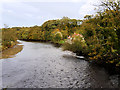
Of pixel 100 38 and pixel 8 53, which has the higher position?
pixel 100 38

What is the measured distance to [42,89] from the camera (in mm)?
4867

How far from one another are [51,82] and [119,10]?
6.21 meters

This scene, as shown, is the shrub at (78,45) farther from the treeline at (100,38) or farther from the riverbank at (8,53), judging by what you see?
the riverbank at (8,53)

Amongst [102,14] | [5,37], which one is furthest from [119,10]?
[5,37]

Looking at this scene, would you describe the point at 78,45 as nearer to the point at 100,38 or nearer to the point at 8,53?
the point at 100,38

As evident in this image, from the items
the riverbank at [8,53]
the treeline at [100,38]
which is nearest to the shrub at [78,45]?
the treeline at [100,38]

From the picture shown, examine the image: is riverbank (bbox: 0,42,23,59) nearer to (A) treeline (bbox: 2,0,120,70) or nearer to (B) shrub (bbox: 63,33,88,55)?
(A) treeline (bbox: 2,0,120,70)

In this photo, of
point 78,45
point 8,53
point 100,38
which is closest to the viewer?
point 100,38

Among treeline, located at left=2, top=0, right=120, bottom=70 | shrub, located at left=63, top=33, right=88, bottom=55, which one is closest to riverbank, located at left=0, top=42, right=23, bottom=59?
treeline, located at left=2, top=0, right=120, bottom=70

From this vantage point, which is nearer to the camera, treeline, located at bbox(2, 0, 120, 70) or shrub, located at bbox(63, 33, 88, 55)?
treeline, located at bbox(2, 0, 120, 70)

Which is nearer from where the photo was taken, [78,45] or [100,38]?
[100,38]

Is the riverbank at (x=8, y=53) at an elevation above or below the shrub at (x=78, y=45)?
below

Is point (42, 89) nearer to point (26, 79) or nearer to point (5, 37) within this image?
point (26, 79)

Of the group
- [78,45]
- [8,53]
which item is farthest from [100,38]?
[8,53]
